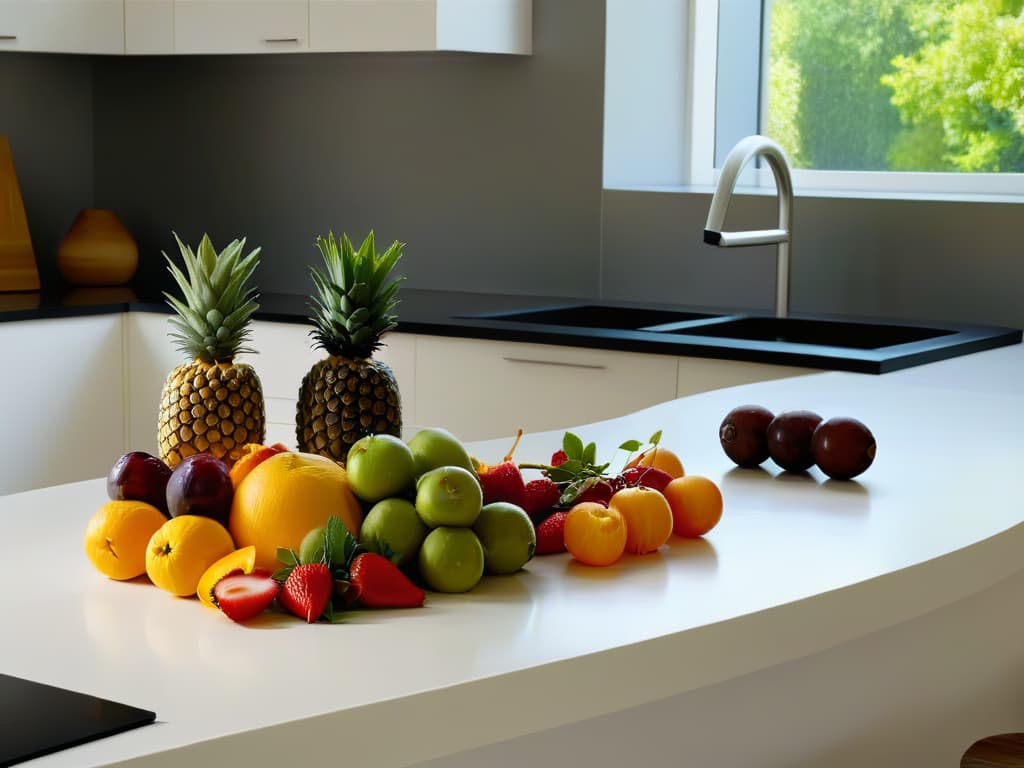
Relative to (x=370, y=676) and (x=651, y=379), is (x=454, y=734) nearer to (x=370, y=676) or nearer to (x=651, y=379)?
(x=370, y=676)

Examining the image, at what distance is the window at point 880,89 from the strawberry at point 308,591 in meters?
2.69

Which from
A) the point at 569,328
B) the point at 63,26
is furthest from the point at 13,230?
the point at 569,328

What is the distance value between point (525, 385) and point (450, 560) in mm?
1837

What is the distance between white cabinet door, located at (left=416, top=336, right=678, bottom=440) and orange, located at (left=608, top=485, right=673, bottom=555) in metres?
1.52

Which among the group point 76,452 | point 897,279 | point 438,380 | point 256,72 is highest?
point 256,72

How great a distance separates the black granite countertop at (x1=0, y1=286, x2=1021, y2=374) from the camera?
2.63 metres

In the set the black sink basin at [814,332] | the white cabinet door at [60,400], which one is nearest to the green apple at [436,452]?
the black sink basin at [814,332]

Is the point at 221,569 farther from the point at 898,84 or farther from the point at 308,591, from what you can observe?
the point at 898,84

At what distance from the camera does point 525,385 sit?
2.96m

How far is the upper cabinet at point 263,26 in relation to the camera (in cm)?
338

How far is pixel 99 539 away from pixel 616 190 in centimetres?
255

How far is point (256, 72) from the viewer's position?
412 cm

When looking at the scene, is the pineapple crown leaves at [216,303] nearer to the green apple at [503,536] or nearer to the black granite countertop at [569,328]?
the green apple at [503,536]

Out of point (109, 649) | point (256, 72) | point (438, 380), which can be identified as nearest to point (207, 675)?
point (109, 649)
